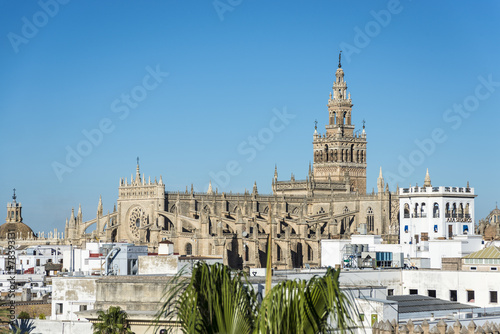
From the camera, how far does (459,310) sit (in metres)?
33.7

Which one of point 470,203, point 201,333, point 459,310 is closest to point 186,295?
point 201,333

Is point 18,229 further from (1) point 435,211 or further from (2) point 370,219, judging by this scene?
(1) point 435,211

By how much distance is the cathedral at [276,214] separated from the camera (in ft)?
294

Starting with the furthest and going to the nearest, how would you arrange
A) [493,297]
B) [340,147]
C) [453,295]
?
1. [340,147]
2. [453,295]
3. [493,297]

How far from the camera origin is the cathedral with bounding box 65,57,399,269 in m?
89.8

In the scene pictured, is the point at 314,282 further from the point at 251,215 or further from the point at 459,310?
the point at 251,215

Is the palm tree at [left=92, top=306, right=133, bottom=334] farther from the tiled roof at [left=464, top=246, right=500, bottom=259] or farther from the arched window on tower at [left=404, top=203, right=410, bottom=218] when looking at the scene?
the arched window on tower at [left=404, top=203, right=410, bottom=218]

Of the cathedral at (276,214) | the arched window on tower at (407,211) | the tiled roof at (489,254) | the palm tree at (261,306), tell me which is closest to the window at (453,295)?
the tiled roof at (489,254)

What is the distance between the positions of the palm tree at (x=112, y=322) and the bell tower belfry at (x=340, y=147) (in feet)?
309

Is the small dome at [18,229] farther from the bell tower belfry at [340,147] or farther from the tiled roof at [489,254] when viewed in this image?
the tiled roof at [489,254]

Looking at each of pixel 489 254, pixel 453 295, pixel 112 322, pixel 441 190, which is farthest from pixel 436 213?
pixel 112 322

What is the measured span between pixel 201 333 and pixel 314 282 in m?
1.72

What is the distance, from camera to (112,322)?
23359 millimetres

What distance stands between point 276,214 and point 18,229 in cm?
4941
